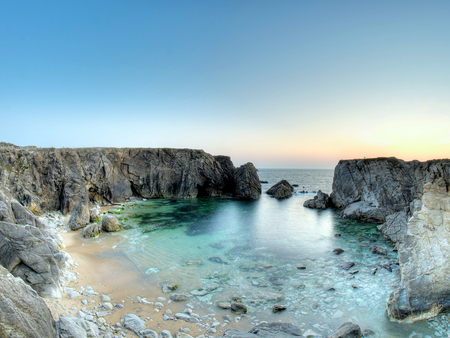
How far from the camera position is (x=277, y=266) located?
15.0 metres

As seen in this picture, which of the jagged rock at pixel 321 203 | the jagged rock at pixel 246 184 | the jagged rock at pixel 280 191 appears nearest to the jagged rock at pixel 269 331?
the jagged rock at pixel 321 203

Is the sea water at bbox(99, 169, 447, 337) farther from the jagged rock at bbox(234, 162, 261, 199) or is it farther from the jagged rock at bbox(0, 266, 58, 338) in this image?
the jagged rock at bbox(234, 162, 261, 199)

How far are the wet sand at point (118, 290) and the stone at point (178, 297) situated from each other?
0.67 feet

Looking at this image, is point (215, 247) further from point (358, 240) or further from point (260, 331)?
point (358, 240)

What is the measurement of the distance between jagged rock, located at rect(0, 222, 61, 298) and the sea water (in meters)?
4.44

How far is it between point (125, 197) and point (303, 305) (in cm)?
3464

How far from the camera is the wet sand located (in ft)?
28.8

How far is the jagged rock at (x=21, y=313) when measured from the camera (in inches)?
173

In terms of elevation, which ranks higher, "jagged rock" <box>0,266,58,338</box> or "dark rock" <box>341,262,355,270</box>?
"jagged rock" <box>0,266,58,338</box>

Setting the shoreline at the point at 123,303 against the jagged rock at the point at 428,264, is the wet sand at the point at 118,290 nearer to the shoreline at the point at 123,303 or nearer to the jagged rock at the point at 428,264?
Answer: the shoreline at the point at 123,303

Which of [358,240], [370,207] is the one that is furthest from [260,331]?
[370,207]

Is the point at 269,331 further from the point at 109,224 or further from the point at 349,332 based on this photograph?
the point at 109,224

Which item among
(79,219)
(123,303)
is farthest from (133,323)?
(79,219)

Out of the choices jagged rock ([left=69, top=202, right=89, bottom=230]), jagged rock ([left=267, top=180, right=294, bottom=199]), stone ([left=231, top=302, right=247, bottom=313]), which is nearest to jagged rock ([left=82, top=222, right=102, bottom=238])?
jagged rock ([left=69, top=202, right=89, bottom=230])
